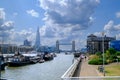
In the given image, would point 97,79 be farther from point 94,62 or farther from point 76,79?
point 94,62

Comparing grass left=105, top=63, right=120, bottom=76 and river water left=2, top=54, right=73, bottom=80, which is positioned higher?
grass left=105, top=63, right=120, bottom=76

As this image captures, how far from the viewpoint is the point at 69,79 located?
55.8 feet

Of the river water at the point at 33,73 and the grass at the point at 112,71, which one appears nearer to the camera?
the grass at the point at 112,71

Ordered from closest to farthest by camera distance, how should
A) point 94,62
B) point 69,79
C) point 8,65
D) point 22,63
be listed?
point 69,79 < point 94,62 < point 8,65 < point 22,63

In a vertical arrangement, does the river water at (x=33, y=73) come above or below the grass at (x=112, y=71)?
below

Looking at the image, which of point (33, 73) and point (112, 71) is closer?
point (112, 71)

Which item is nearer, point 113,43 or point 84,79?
point 84,79

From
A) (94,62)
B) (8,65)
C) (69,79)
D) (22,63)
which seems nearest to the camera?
(69,79)

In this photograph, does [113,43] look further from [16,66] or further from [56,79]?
[56,79]

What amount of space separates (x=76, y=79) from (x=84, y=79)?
0.69 meters

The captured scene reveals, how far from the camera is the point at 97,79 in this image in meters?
17.6

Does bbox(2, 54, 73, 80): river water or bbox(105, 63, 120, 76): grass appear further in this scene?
bbox(2, 54, 73, 80): river water

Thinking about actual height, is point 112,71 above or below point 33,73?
A: above

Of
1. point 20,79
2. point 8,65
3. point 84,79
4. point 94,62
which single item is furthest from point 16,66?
point 84,79
